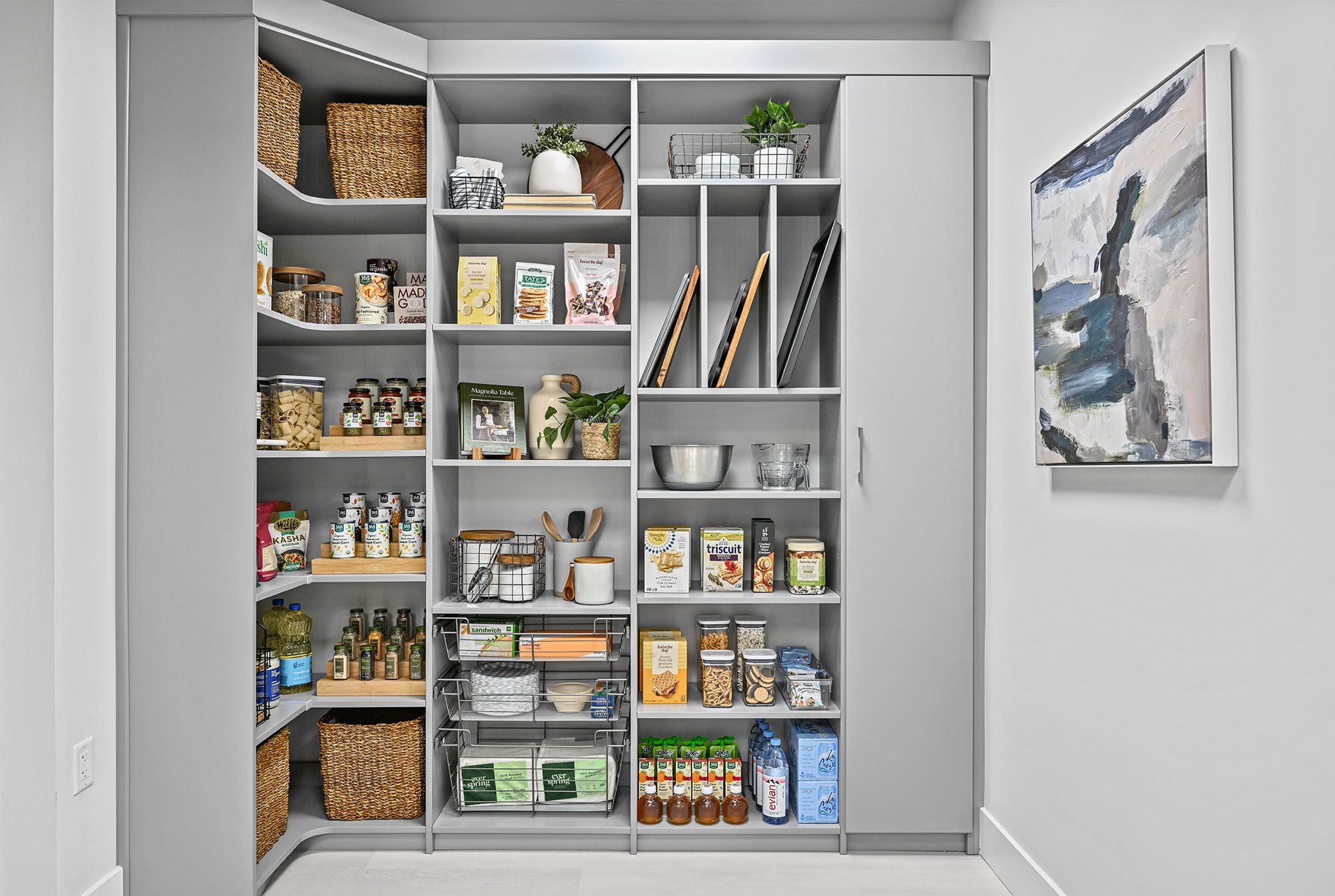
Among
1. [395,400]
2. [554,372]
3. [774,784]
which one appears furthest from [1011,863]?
[395,400]

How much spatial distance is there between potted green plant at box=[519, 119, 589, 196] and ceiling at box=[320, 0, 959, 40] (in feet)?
1.32

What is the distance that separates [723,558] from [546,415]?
0.70m

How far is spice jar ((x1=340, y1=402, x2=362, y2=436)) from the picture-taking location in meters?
2.42

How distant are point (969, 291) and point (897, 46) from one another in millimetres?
753

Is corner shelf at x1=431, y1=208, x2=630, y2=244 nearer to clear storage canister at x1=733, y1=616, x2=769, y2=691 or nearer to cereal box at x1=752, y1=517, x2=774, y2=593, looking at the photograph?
cereal box at x1=752, y1=517, x2=774, y2=593

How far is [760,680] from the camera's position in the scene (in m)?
2.40

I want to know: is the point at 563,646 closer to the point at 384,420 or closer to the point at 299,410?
the point at 384,420

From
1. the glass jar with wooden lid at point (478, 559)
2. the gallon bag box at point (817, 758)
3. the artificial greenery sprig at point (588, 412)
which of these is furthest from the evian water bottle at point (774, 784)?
the artificial greenery sprig at point (588, 412)

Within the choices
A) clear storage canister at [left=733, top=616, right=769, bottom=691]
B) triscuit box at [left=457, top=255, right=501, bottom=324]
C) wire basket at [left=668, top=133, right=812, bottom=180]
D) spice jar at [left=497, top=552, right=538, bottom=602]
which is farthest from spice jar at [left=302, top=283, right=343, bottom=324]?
clear storage canister at [left=733, top=616, right=769, bottom=691]

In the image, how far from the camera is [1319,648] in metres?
1.16

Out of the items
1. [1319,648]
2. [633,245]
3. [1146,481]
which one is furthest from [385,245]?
[1319,648]

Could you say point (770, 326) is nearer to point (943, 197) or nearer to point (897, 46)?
point (943, 197)


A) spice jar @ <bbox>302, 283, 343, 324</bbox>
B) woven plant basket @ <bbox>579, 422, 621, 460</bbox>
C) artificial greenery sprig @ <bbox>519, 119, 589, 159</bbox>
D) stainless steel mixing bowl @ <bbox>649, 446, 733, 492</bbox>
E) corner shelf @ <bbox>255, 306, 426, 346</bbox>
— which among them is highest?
artificial greenery sprig @ <bbox>519, 119, 589, 159</bbox>

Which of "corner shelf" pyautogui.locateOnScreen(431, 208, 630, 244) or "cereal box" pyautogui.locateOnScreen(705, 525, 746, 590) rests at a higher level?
"corner shelf" pyautogui.locateOnScreen(431, 208, 630, 244)
